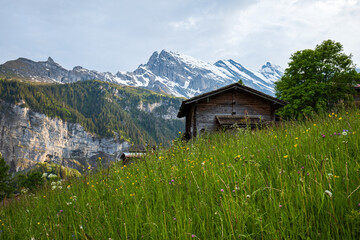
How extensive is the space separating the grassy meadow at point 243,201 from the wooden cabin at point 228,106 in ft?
45.6

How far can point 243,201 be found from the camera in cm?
189

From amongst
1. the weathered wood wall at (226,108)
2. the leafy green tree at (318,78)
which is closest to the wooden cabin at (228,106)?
the weathered wood wall at (226,108)

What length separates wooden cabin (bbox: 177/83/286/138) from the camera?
64.2ft

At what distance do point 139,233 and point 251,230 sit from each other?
4.20 ft

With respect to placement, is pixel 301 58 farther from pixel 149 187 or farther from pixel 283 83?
pixel 149 187

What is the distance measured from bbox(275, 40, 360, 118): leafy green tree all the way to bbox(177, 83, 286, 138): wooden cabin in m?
12.8

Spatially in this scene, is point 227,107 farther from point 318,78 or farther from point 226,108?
point 318,78

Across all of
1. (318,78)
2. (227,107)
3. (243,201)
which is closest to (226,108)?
(227,107)

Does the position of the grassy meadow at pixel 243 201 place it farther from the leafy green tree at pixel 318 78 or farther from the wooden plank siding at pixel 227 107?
the leafy green tree at pixel 318 78

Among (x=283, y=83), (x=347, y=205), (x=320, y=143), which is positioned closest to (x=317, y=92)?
(x=283, y=83)

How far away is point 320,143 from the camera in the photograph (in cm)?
352

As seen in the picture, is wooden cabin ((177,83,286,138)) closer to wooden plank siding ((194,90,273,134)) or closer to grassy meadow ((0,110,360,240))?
wooden plank siding ((194,90,273,134))

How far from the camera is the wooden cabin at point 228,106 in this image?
19578 millimetres

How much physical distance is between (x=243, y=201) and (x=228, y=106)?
1890 cm
